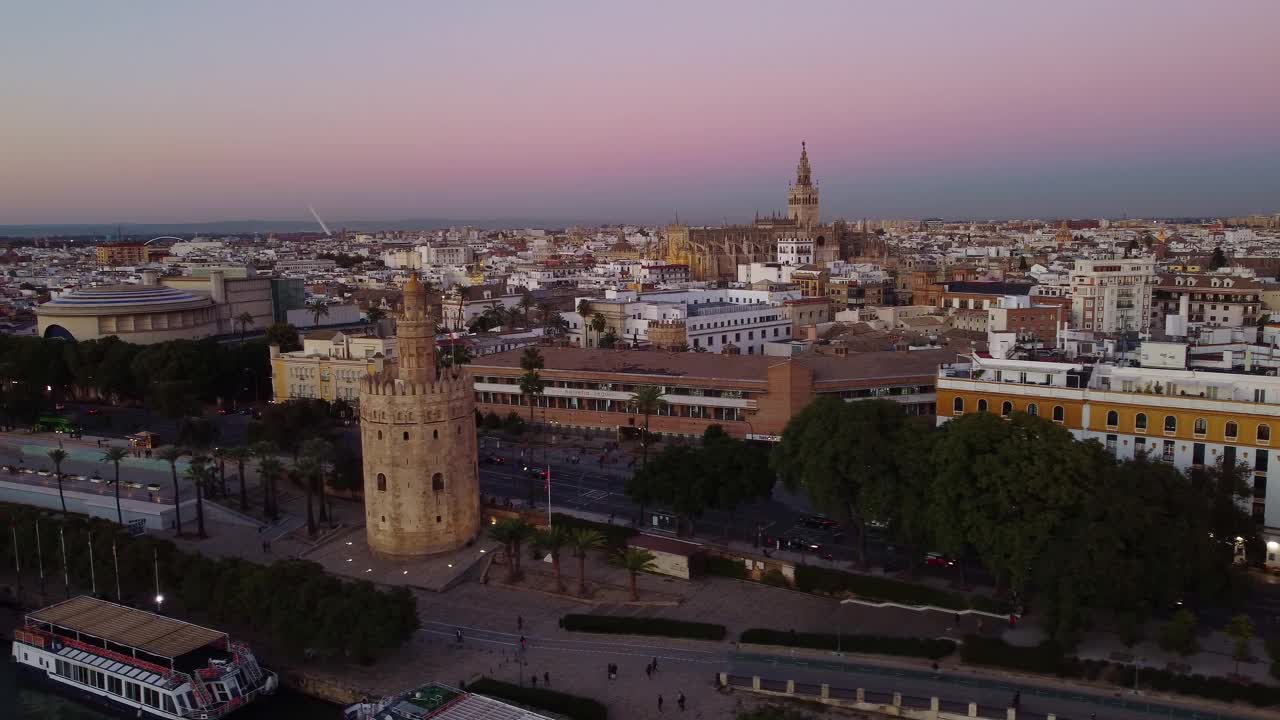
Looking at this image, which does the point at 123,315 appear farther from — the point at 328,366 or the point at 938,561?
the point at 938,561

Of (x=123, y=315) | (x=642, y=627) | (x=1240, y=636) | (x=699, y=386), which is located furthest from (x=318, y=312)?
(x=1240, y=636)

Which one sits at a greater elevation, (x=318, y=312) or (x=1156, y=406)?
(x=1156, y=406)

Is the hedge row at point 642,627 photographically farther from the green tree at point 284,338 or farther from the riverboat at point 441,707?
the green tree at point 284,338

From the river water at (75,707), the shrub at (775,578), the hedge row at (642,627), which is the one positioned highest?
the shrub at (775,578)

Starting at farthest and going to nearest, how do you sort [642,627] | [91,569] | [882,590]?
1. [91,569]
2. [882,590]
3. [642,627]

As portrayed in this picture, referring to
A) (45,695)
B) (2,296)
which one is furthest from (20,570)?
(2,296)

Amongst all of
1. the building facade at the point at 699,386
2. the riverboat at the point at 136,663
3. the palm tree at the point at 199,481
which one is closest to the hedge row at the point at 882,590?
the riverboat at the point at 136,663

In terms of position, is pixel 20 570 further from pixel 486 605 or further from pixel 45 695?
pixel 486 605
